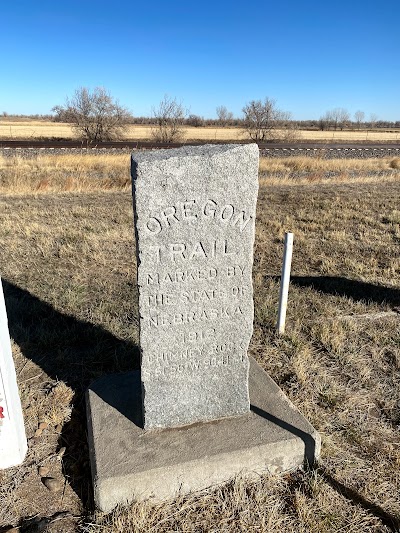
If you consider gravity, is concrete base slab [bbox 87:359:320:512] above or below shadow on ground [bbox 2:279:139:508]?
above

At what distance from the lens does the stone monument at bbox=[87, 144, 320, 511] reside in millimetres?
2451

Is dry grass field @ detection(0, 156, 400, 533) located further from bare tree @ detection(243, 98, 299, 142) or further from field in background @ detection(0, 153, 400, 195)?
bare tree @ detection(243, 98, 299, 142)

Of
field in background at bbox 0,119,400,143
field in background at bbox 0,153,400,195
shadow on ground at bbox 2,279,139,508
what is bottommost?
shadow on ground at bbox 2,279,139,508

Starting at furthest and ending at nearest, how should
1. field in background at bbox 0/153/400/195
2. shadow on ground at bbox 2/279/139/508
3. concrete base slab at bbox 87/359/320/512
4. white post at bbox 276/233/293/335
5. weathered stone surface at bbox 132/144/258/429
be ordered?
field in background at bbox 0/153/400/195
white post at bbox 276/233/293/335
shadow on ground at bbox 2/279/139/508
concrete base slab at bbox 87/359/320/512
weathered stone surface at bbox 132/144/258/429

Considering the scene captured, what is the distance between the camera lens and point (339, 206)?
10461 mm

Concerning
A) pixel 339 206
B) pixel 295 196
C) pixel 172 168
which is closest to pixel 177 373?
pixel 172 168

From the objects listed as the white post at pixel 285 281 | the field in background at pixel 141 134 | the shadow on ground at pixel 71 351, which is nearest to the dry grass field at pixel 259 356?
the shadow on ground at pixel 71 351

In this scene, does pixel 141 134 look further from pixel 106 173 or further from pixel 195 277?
Answer: pixel 195 277

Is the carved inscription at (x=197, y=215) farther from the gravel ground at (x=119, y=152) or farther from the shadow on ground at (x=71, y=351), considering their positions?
the gravel ground at (x=119, y=152)

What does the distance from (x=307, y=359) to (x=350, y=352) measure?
1.54ft

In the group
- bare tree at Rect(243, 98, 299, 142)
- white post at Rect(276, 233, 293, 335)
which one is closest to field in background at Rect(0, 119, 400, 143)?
bare tree at Rect(243, 98, 299, 142)

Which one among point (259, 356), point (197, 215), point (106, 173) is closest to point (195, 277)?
point (197, 215)

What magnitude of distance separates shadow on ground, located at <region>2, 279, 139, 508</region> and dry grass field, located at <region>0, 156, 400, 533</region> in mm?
17

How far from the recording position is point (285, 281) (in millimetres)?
4367
